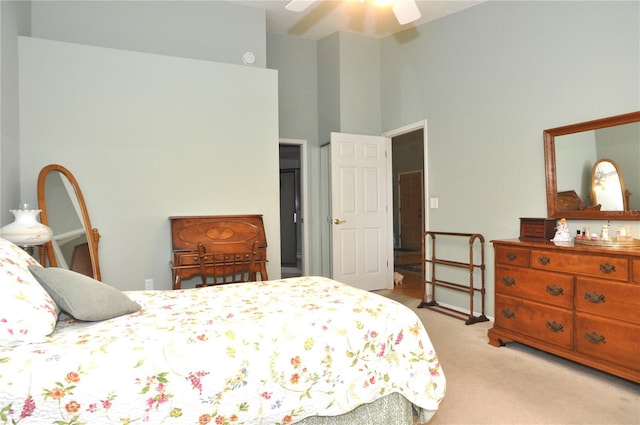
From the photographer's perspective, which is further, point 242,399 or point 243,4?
point 243,4

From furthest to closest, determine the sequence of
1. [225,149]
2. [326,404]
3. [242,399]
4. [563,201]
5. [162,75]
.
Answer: [225,149] < [162,75] < [563,201] < [326,404] < [242,399]

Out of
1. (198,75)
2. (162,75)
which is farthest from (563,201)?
(162,75)

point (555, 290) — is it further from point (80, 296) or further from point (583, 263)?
point (80, 296)

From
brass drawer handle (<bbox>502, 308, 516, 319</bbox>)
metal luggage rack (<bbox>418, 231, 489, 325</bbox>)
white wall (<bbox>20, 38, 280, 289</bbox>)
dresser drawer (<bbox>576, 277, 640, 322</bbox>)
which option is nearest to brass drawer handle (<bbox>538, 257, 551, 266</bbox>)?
dresser drawer (<bbox>576, 277, 640, 322</bbox>)

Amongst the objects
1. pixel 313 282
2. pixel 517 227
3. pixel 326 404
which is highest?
pixel 517 227

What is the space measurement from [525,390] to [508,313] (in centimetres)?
75

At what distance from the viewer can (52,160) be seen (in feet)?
10.3

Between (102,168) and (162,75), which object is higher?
(162,75)

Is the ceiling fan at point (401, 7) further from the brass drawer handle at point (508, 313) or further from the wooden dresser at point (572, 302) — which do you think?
the brass drawer handle at point (508, 313)

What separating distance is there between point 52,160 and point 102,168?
369 millimetres

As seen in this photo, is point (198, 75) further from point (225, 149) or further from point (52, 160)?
point (52, 160)

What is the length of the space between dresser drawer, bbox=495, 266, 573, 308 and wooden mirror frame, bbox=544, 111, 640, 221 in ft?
2.08

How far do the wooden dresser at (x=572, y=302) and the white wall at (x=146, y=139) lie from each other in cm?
224

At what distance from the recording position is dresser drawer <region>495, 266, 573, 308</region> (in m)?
2.53
